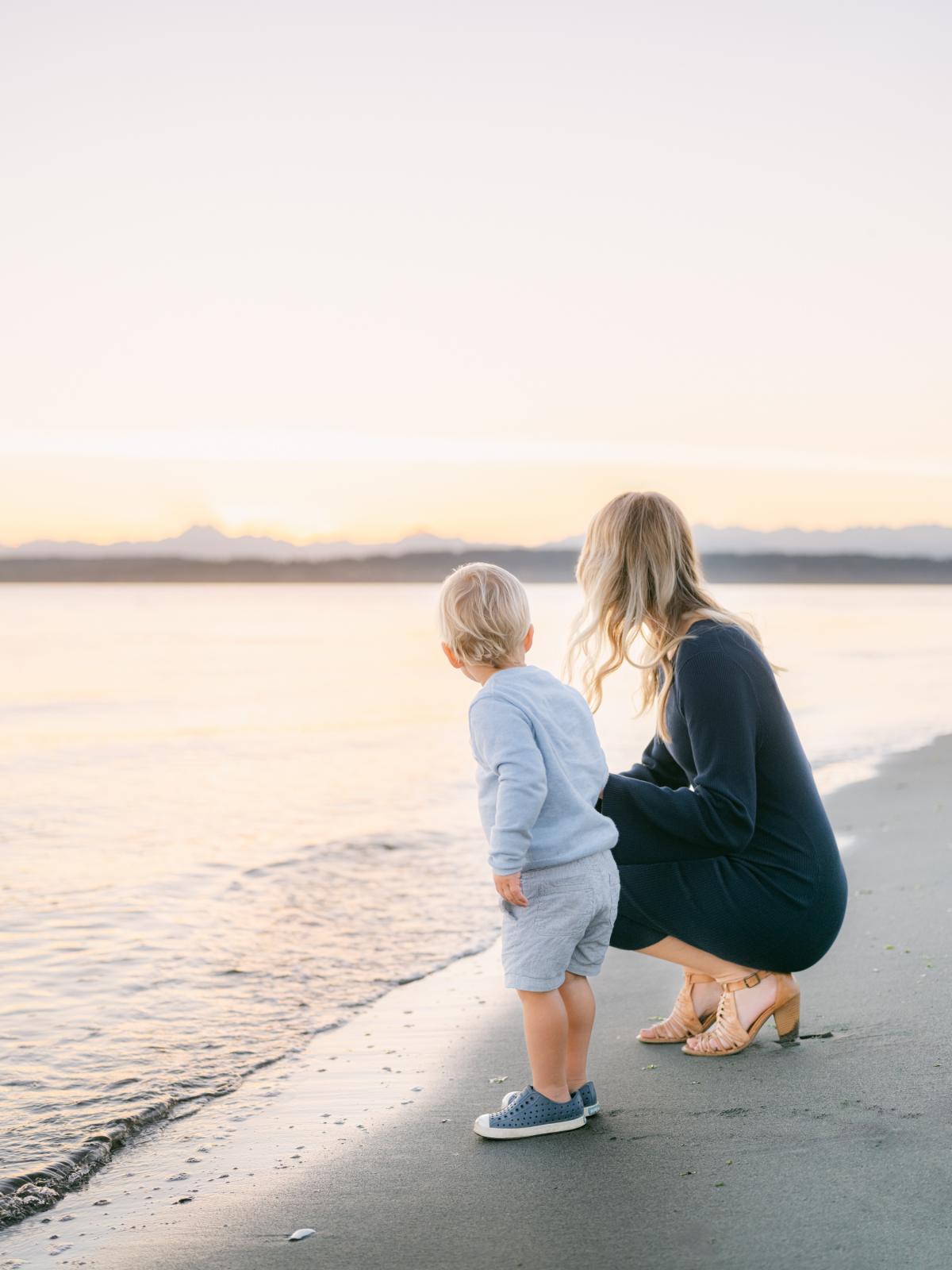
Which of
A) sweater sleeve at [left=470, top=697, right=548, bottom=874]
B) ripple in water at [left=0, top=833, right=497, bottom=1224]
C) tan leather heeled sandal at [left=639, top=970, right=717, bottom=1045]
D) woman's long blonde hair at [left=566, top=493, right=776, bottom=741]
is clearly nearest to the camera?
sweater sleeve at [left=470, top=697, right=548, bottom=874]

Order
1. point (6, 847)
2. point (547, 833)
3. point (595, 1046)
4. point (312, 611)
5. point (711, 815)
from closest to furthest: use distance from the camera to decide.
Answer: point (547, 833)
point (711, 815)
point (595, 1046)
point (6, 847)
point (312, 611)

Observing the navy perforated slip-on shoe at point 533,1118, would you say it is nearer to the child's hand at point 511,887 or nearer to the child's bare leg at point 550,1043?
the child's bare leg at point 550,1043

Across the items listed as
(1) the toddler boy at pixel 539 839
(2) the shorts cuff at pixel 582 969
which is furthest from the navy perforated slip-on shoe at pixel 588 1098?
(2) the shorts cuff at pixel 582 969

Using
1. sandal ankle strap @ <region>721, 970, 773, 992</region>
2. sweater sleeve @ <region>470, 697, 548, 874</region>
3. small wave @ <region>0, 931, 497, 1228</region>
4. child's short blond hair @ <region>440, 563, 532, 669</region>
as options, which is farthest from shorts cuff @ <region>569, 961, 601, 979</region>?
small wave @ <region>0, 931, 497, 1228</region>

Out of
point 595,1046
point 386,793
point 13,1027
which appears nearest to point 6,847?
point 386,793

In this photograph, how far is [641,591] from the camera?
3.30 metres

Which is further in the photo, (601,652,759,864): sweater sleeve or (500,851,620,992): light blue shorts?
(601,652,759,864): sweater sleeve

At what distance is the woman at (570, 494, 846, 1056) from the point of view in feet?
10.4

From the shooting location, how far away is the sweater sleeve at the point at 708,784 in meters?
3.15

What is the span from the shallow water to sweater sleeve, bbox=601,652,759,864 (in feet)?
5.65

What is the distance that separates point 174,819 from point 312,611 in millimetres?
76100

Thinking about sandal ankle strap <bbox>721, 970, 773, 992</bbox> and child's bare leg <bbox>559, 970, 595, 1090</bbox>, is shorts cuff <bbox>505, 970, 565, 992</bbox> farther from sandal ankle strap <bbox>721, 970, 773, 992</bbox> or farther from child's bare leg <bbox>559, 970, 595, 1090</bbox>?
sandal ankle strap <bbox>721, 970, 773, 992</bbox>

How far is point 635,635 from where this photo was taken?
132 inches

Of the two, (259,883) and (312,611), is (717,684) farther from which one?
(312,611)
